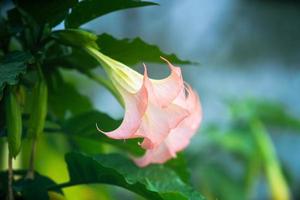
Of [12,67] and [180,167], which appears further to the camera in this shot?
[180,167]

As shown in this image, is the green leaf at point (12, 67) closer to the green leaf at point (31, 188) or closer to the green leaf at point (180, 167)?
the green leaf at point (31, 188)

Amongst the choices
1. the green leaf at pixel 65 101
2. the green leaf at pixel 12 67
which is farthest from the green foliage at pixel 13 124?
the green leaf at pixel 65 101

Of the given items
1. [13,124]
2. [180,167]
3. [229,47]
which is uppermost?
[13,124]

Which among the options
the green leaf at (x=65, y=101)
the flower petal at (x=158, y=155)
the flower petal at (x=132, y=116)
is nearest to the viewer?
the flower petal at (x=132, y=116)

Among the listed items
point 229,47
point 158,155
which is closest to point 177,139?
point 158,155

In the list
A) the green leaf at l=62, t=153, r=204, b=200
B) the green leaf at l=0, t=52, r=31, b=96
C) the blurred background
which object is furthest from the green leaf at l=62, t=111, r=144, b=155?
the blurred background

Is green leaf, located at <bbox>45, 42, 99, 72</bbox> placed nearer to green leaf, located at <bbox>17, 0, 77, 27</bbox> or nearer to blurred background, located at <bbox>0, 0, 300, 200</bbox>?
green leaf, located at <bbox>17, 0, 77, 27</bbox>

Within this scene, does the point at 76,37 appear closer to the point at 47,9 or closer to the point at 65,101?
the point at 47,9
